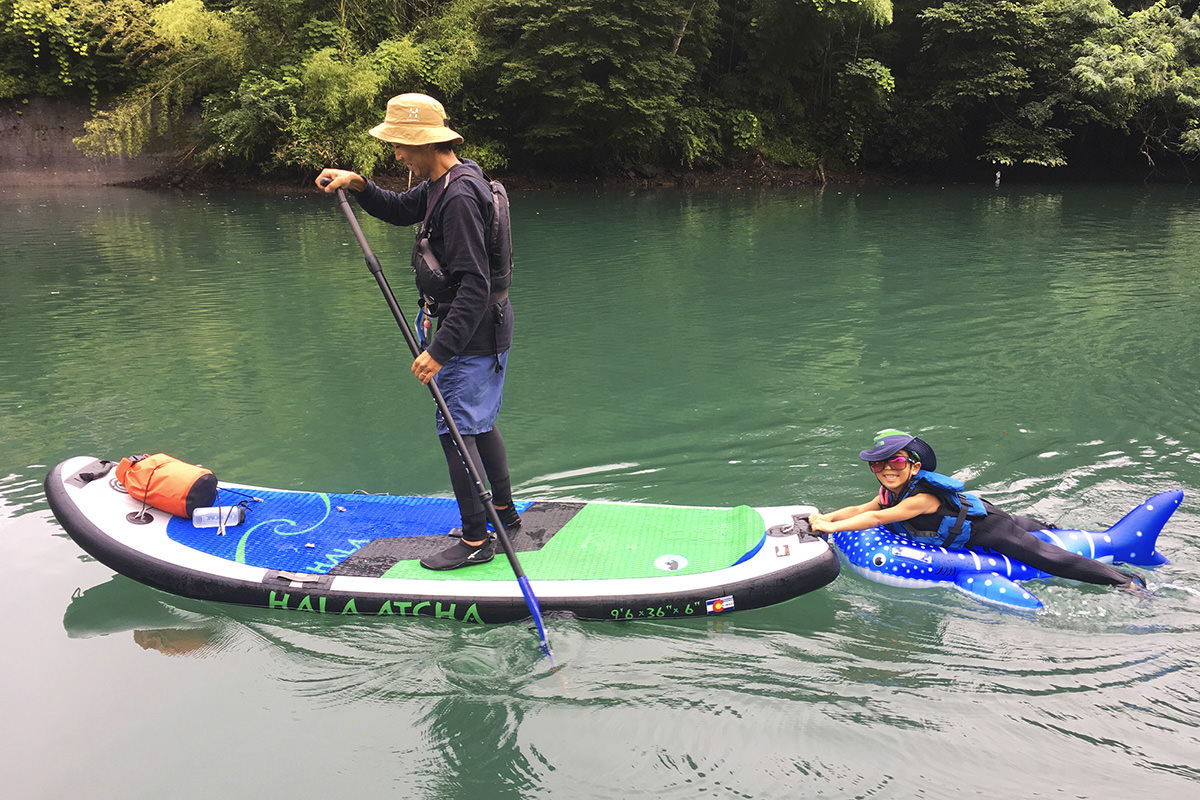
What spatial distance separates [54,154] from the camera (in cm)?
2736

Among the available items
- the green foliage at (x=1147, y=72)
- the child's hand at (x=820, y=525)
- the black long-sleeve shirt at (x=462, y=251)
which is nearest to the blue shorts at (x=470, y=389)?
the black long-sleeve shirt at (x=462, y=251)

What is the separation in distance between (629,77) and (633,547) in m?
22.5

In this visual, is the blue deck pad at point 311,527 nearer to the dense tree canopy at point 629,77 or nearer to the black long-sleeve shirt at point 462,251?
the black long-sleeve shirt at point 462,251

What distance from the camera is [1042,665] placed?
12.3 feet

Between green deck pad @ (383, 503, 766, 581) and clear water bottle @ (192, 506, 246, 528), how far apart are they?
100 centimetres

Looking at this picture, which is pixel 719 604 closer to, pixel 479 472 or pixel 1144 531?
pixel 479 472

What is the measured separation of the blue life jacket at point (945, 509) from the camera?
4.33 meters

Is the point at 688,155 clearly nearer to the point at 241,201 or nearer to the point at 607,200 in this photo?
the point at 607,200

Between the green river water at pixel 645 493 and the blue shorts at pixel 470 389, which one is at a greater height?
the blue shorts at pixel 470 389

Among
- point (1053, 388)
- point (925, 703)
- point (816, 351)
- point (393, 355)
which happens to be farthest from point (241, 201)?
point (925, 703)

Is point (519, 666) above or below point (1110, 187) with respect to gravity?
below

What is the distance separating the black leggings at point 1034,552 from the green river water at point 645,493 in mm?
111

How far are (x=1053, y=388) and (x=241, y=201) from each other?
862 inches

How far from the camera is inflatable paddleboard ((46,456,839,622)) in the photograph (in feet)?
13.1
